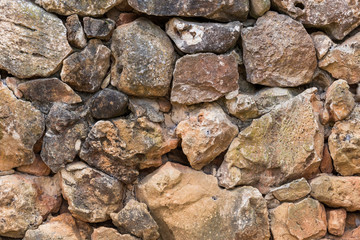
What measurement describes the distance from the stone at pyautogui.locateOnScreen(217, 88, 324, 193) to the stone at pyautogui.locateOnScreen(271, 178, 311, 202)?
2.0 inches

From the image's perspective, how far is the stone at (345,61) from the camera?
1.88 meters

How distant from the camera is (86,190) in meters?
1.86

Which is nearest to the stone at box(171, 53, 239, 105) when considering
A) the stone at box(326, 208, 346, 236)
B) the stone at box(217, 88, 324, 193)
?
the stone at box(217, 88, 324, 193)

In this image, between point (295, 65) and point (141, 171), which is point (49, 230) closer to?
point (141, 171)

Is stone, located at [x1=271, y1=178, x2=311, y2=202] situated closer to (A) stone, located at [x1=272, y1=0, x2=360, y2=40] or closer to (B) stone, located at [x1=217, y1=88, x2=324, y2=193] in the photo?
(B) stone, located at [x1=217, y1=88, x2=324, y2=193]

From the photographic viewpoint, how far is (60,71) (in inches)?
71.5

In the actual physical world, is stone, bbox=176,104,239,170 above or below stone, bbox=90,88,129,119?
below

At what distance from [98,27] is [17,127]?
1.98 ft

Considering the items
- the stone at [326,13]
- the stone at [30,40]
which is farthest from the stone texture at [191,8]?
the stone at [30,40]

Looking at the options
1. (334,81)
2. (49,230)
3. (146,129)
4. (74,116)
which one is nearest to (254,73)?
(334,81)

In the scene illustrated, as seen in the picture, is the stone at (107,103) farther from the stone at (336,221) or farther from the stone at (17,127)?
the stone at (336,221)

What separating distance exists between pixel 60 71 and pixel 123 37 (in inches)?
13.4

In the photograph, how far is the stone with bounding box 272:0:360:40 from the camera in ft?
6.15

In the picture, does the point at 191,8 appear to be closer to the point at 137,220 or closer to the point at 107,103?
the point at 107,103
